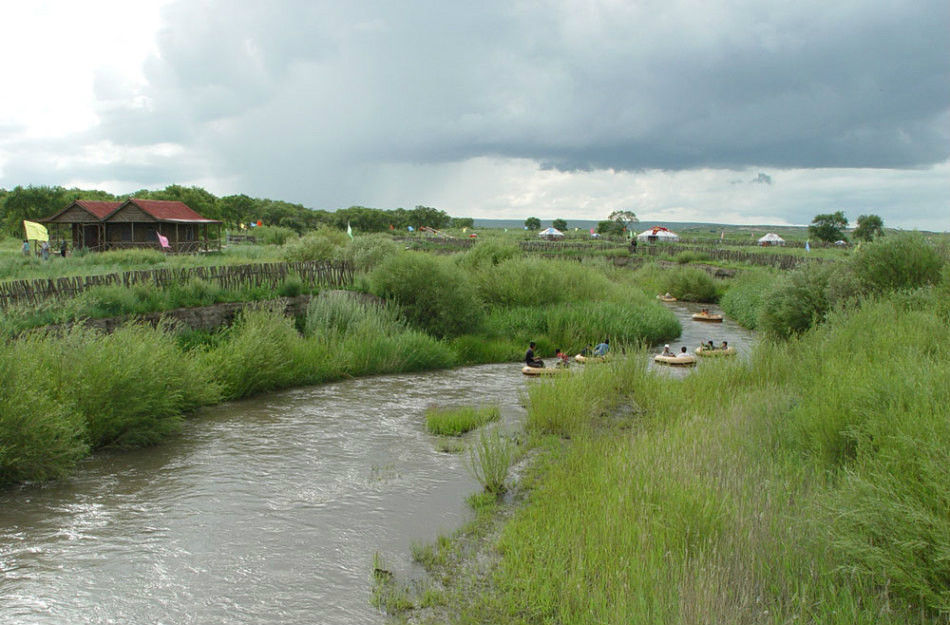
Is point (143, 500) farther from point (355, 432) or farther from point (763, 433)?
point (763, 433)

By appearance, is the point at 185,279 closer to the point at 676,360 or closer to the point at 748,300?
the point at 676,360

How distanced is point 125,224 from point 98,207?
83.8 inches

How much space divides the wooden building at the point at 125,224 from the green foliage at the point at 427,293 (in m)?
27.2

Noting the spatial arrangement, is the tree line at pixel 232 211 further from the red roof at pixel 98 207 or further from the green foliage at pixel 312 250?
the red roof at pixel 98 207

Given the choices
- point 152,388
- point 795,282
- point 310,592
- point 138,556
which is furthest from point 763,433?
point 795,282

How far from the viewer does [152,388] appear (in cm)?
1168

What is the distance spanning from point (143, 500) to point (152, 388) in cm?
319

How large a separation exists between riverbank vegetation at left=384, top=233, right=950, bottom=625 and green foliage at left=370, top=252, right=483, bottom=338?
11.6m

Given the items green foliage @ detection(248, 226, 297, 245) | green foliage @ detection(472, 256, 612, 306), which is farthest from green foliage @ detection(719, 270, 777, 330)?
green foliage @ detection(248, 226, 297, 245)

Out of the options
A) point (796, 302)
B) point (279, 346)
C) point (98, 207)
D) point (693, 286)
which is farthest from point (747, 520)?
point (98, 207)

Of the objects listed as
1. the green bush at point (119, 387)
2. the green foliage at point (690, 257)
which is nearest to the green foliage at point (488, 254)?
the green bush at point (119, 387)

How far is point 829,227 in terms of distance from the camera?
102 meters

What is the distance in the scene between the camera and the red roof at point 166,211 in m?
46.8

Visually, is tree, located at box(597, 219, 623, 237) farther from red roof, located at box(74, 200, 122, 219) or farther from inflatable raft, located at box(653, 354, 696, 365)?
inflatable raft, located at box(653, 354, 696, 365)
